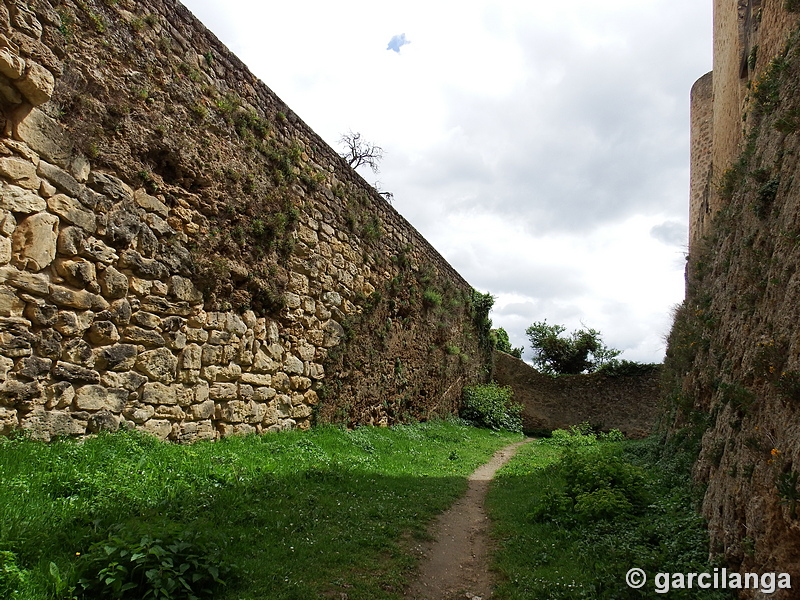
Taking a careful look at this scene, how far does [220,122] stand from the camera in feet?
24.3

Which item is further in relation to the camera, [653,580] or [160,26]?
[160,26]

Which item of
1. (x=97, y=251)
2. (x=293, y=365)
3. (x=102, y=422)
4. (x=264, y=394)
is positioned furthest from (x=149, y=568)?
(x=293, y=365)

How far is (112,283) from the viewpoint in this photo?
18.6 ft

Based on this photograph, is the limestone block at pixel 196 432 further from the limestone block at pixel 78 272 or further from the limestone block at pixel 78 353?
the limestone block at pixel 78 272

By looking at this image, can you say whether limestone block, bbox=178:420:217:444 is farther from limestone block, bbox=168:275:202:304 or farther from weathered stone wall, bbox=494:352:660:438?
weathered stone wall, bbox=494:352:660:438

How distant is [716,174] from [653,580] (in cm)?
1086

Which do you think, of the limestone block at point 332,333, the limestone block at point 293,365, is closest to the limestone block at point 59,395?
the limestone block at point 293,365

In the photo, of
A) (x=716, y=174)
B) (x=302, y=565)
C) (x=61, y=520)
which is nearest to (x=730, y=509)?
(x=302, y=565)

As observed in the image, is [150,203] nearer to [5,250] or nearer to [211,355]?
[5,250]

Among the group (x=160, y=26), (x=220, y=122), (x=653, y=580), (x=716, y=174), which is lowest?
(x=653, y=580)

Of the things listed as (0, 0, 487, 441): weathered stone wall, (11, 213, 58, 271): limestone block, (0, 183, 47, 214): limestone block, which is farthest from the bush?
(0, 183, 47, 214): limestone block

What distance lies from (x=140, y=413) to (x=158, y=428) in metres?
0.33

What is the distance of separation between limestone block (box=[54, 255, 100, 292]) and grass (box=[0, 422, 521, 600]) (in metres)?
1.62

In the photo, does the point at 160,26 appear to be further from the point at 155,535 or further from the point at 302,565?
the point at 302,565
